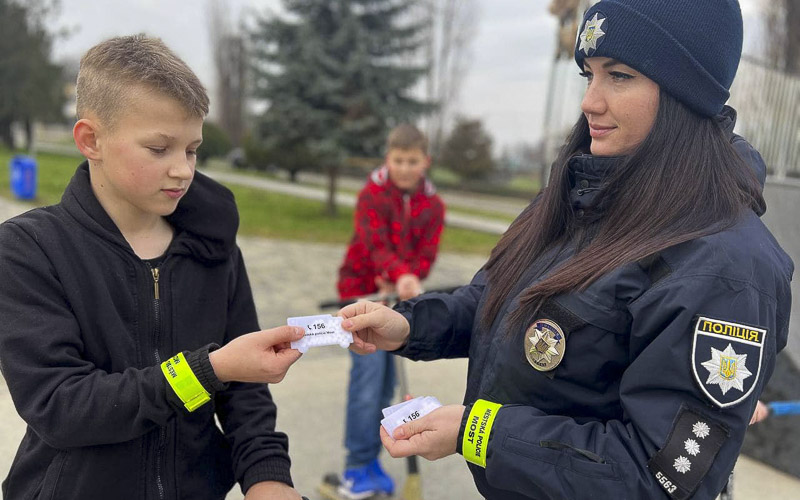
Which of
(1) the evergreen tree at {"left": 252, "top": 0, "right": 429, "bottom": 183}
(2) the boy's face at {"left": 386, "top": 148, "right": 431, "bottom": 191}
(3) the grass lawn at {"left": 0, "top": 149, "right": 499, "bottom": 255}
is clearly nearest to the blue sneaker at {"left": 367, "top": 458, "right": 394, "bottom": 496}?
(2) the boy's face at {"left": 386, "top": 148, "right": 431, "bottom": 191}

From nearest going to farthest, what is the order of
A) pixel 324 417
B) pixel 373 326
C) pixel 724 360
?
pixel 724 360, pixel 373 326, pixel 324 417

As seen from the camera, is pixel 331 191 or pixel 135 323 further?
pixel 331 191

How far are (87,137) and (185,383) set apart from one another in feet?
2.23

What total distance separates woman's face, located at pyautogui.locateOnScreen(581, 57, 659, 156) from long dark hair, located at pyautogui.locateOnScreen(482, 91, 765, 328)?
0.03 metres

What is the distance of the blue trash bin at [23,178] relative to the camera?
45.3 ft

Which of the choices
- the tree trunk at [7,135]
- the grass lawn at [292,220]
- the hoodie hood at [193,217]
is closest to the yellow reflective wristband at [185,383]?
the hoodie hood at [193,217]

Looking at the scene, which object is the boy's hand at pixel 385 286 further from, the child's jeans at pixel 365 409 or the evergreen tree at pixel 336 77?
the evergreen tree at pixel 336 77

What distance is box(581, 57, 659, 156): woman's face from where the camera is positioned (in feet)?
4.79

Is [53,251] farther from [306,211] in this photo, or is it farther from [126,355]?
[306,211]

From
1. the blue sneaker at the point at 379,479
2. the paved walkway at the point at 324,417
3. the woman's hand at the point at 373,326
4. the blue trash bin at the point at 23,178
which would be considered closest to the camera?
the woman's hand at the point at 373,326

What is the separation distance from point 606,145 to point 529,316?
0.44 m

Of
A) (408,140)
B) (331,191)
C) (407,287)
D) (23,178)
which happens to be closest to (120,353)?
(407,287)

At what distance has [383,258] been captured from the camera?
3635 millimetres

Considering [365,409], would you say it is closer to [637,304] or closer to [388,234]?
[388,234]
